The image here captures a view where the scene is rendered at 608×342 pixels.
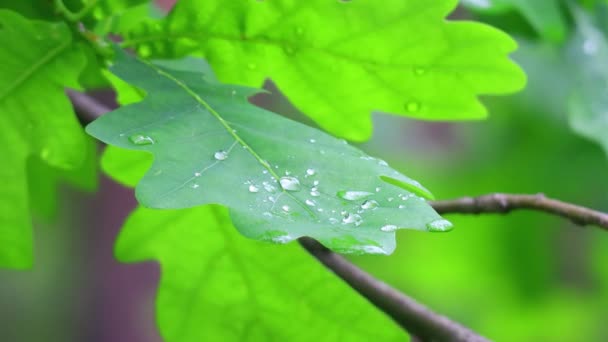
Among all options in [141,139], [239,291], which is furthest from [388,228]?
[239,291]

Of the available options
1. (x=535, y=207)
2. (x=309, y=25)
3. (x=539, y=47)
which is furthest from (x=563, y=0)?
(x=309, y=25)

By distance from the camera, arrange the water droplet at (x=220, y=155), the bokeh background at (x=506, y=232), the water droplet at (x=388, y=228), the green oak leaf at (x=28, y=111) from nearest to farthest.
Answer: the water droplet at (x=388, y=228) → the water droplet at (x=220, y=155) → the green oak leaf at (x=28, y=111) → the bokeh background at (x=506, y=232)

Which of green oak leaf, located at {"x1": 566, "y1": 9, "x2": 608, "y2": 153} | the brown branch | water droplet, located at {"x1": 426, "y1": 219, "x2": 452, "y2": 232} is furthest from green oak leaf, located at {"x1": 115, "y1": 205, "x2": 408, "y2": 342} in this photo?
green oak leaf, located at {"x1": 566, "y1": 9, "x2": 608, "y2": 153}

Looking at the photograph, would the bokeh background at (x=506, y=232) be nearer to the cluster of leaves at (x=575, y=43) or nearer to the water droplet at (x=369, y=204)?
the cluster of leaves at (x=575, y=43)

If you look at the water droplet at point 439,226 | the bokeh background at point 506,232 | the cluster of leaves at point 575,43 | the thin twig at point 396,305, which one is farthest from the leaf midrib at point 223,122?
the bokeh background at point 506,232

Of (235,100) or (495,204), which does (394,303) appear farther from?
(235,100)

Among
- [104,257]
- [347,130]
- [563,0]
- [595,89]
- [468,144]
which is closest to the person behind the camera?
[347,130]

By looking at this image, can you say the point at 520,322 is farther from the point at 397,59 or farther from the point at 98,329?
the point at 98,329
